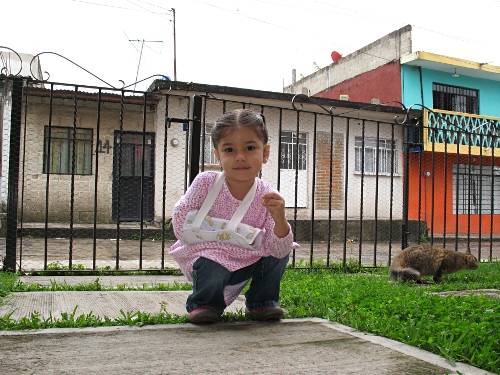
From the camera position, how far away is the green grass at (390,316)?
192 cm

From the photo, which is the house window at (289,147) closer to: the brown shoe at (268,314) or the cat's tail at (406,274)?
the cat's tail at (406,274)

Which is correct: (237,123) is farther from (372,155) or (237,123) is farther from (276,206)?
→ (372,155)

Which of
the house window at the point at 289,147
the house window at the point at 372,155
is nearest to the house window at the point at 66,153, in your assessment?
the house window at the point at 289,147

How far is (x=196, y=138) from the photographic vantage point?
14.5 feet

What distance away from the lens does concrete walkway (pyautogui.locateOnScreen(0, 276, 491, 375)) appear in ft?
→ 5.25

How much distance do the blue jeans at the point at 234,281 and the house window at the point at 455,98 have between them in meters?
15.2

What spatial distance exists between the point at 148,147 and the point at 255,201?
10279 mm

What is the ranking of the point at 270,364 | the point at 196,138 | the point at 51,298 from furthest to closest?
the point at 196,138 < the point at 51,298 < the point at 270,364

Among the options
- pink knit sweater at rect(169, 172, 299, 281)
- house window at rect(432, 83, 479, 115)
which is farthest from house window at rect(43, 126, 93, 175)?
house window at rect(432, 83, 479, 115)

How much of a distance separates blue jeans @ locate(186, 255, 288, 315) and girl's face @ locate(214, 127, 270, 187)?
0.45m

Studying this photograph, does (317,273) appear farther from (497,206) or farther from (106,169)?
(497,206)

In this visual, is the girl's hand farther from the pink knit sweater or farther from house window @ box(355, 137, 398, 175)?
house window @ box(355, 137, 398, 175)

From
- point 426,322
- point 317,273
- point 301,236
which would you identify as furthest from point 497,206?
point 426,322

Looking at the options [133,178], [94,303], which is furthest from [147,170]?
[94,303]
